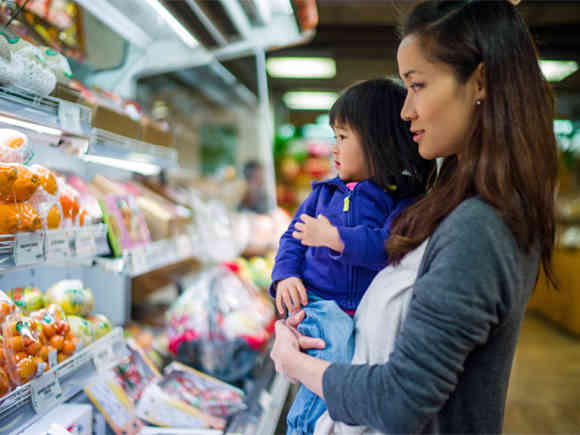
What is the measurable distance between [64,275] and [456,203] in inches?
61.0

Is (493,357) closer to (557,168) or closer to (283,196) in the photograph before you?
(557,168)

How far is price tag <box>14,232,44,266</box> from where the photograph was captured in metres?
0.94

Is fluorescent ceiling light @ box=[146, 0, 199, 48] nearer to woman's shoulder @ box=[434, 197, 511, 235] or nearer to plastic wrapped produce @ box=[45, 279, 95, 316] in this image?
plastic wrapped produce @ box=[45, 279, 95, 316]

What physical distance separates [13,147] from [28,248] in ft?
0.85

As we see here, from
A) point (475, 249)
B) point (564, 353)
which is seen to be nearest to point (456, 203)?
point (475, 249)

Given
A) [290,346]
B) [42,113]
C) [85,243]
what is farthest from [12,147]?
[290,346]

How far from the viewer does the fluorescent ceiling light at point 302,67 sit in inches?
210

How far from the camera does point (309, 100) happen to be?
7.68m

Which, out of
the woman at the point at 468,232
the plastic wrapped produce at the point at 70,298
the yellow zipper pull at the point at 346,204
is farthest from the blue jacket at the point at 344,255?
the plastic wrapped produce at the point at 70,298

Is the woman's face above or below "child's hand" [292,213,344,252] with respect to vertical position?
above

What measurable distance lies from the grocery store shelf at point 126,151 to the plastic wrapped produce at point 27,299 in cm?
47

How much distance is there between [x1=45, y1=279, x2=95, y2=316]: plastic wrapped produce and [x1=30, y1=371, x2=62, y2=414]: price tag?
33 centimetres

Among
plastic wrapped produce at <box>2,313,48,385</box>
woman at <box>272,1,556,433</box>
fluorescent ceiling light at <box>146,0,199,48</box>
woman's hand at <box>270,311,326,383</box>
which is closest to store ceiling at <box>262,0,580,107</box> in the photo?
fluorescent ceiling light at <box>146,0,199,48</box>

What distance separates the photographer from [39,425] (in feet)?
3.47
